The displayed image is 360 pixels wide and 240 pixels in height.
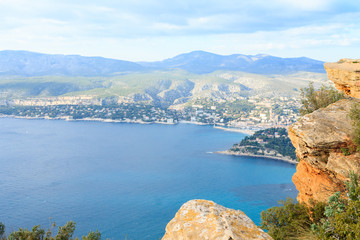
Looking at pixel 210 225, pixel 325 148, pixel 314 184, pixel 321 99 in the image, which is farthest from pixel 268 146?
pixel 210 225

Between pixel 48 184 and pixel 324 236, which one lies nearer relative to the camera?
pixel 324 236

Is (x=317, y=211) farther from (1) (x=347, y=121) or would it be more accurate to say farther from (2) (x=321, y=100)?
(2) (x=321, y=100)

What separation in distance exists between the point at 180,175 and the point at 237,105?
75094 millimetres

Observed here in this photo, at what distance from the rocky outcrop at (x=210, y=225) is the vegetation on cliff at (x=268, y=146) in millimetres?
53068

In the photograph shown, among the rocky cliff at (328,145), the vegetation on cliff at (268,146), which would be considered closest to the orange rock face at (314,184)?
the rocky cliff at (328,145)

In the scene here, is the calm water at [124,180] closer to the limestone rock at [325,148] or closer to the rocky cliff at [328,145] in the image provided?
the rocky cliff at [328,145]

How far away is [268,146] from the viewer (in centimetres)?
5797

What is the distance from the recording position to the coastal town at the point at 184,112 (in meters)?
92.2

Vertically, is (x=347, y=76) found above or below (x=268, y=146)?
above

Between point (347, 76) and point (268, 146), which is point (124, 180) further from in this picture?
point (347, 76)

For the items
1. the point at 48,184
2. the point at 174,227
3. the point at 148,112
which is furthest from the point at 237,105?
the point at 174,227

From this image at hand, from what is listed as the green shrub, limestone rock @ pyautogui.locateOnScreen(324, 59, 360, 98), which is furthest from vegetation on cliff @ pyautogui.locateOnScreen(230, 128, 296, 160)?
the green shrub

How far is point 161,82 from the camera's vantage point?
604 ft

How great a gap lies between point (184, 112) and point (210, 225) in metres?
108
